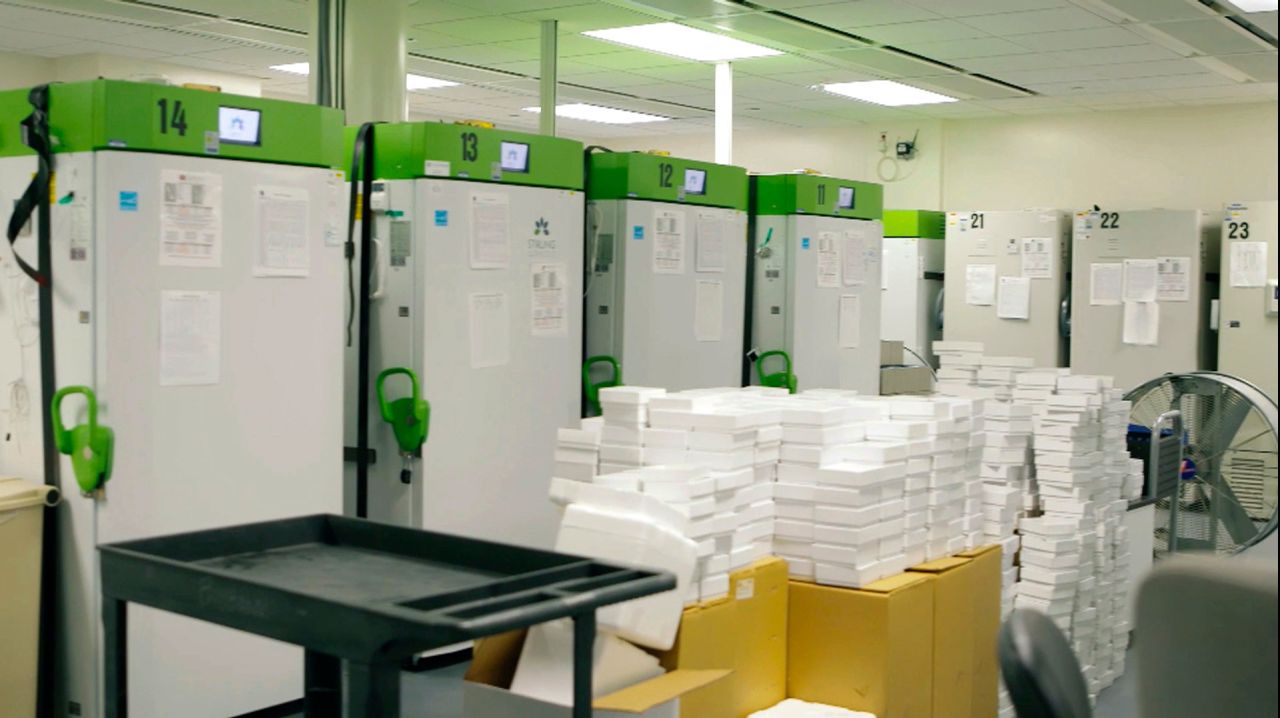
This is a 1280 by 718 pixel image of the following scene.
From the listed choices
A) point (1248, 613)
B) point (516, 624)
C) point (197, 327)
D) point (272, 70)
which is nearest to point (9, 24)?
point (272, 70)

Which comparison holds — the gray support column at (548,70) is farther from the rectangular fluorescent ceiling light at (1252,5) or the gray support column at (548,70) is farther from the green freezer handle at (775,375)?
the rectangular fluorescent ceiling light at (1252,5)

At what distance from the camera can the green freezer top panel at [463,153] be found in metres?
Answer: 5.30

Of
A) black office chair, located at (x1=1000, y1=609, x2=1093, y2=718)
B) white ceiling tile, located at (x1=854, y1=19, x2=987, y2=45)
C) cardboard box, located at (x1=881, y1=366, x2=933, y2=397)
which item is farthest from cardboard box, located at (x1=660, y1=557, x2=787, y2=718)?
white ceiling tile, located at (x1=854, y1=19, x2=987, y2=45)

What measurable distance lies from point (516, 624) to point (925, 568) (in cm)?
233

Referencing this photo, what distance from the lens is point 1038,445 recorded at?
5.59m

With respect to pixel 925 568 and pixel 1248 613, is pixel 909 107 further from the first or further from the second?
pixel 1248 613

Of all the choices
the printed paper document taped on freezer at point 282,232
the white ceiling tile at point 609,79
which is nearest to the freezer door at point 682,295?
the printed paper document taped on freezer at point 282,232

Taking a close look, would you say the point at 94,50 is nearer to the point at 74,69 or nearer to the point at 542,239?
the point at 74,69

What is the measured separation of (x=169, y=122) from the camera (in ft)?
14.0

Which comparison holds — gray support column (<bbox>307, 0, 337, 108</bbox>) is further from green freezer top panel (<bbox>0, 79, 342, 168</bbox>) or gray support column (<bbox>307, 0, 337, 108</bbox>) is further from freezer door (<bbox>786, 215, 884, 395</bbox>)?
freezer door (<bbox>786, 215, 884, 395</bbox>)

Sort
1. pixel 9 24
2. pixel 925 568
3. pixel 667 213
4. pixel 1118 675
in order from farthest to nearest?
1. pixel 9 24
2. pixel 667 213
3. pixel 1118 675
4. pixel 925 568

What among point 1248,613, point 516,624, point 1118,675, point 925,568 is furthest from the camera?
point 1118,675

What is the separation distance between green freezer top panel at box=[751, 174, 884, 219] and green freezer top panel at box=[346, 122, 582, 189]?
71.6 inches

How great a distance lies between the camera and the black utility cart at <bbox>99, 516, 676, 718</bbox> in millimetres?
2242
